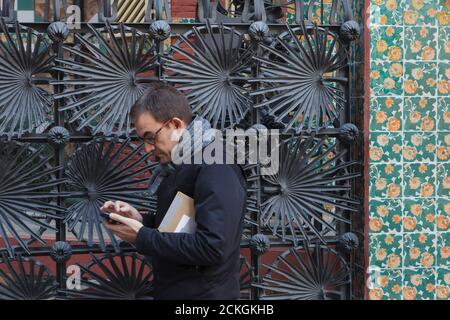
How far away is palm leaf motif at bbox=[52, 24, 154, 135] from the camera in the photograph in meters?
3.21

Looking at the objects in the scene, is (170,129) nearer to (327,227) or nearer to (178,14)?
(327,227)

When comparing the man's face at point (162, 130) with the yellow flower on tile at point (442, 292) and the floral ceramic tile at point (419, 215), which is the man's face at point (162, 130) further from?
the yellow flower on tile at point (442, 292)

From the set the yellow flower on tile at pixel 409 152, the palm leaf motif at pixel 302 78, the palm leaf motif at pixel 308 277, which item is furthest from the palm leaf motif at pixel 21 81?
the yellow flower on tile at pixel 409 152

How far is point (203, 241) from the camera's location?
2191 millimetres

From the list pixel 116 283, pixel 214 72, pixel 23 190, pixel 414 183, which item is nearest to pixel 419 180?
pixel 414 183

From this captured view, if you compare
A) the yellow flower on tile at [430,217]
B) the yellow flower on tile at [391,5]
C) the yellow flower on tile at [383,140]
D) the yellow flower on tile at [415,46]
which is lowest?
the yellow flower on tile at [430,217]

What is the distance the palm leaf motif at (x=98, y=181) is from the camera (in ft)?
10.6

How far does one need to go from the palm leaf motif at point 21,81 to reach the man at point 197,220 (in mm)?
971

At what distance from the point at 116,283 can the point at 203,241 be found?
1.25 meters

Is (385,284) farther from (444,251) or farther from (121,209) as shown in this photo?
(121,209)

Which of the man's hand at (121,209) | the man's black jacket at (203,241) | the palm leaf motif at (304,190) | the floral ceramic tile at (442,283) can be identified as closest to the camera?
the man's black jacket at (203,241)

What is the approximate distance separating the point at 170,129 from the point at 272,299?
1.39m

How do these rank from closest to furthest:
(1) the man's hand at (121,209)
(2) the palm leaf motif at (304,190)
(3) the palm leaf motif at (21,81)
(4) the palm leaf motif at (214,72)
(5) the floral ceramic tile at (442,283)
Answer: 1. (1) the man's hand at (121,209)
2. (3) the palm leaf motif at (21,81)
3. (4) the palm leaf motif at (214,72)
4. (2) the palm leaf motif at (304,190)
5. (5) the floral ceramic tile at (442,283)
